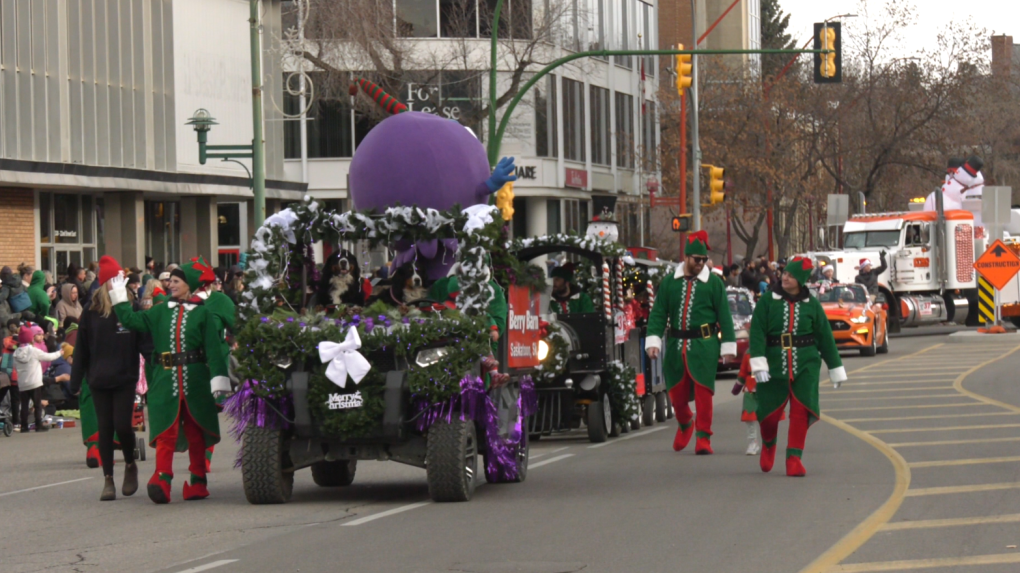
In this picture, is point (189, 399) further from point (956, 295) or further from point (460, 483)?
point (956, 295)

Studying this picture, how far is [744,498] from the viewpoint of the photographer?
11344mm

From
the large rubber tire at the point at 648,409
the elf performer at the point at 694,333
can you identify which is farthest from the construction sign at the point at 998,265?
the elf performer at the point at 694,333

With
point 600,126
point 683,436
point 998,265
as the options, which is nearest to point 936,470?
point 683,436

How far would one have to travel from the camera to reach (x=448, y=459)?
1124 cm

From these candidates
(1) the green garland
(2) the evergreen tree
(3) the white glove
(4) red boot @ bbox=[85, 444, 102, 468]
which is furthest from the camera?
(2) the evergreen tree

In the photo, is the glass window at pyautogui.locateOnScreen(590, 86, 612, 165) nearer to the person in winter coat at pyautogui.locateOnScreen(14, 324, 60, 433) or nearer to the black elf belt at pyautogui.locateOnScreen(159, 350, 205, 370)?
the person in winter coat at pyautogui.locateOnScreen(14, 324, 60, 433)

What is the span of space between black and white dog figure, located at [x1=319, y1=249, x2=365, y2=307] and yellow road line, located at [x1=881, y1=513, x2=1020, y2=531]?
15.1 ft

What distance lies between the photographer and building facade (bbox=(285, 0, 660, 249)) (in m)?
44.5

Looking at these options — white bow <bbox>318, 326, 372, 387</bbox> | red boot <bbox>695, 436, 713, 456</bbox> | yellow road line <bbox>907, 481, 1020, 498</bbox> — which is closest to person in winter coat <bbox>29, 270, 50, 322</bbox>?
red boot <bbox>695, 436, 713, 456</bbox>

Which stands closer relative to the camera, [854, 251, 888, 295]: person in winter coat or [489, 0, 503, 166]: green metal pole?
[489, 0, 503, 166]: green metal pole

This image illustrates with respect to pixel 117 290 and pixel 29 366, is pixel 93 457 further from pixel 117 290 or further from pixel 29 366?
pixel 29 366

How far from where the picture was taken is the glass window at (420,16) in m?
47.6

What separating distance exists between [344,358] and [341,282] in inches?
47.8

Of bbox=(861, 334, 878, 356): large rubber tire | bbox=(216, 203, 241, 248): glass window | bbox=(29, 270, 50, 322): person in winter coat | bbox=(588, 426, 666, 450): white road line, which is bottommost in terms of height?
bbox=(588, 426, 666, 450): white road line
